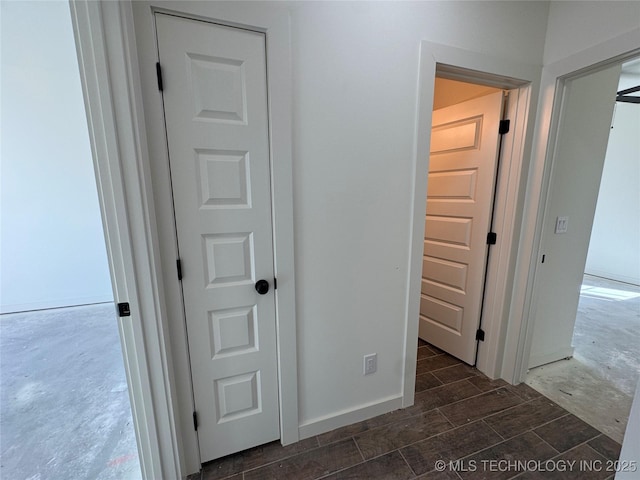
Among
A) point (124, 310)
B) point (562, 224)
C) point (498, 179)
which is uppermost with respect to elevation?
point (498, 179)

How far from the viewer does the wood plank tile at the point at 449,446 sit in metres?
1.46

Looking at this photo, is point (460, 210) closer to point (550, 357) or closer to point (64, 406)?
point (550, 357)

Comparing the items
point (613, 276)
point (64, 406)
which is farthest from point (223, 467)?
point (613, 276)

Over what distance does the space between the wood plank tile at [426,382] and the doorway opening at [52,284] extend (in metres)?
1.83

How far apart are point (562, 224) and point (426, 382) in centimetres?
159

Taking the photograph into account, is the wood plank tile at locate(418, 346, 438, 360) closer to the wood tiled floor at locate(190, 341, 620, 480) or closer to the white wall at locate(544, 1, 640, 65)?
the wood tiled floor at locate(190, 341, 620, 480)

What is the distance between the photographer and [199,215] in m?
1.23

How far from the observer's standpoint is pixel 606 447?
1.53m

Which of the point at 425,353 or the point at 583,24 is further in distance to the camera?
the point at 425,353

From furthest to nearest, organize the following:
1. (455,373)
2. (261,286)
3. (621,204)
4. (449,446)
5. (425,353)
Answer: (621,204), (425,353), (455,373), (449,446), (261,286)

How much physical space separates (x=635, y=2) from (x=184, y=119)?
7.48 ft

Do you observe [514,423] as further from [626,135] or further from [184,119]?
[626,135]

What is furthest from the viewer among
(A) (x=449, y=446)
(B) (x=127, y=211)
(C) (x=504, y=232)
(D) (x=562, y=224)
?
(D) (x=562, y=224)

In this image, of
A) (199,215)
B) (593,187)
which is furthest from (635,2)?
(199,215)
